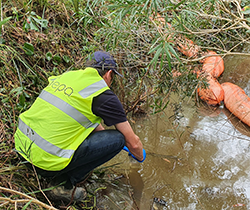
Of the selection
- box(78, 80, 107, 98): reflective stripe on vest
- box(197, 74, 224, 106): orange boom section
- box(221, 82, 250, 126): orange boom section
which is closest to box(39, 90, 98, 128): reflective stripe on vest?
box(78, 80, 107, 98): reflective stripe on vest


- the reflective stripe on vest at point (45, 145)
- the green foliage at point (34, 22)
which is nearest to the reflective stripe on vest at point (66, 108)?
the reflective stripe on vest at point (45, 145)

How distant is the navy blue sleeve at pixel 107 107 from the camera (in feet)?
4.37

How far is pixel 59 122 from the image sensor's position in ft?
4.27

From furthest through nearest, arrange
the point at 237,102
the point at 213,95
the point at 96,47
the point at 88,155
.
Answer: the point at 213,95, the point at 237,102, the point at 96,47, the point at 88,155

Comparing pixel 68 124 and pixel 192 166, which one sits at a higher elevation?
pixel 68 124

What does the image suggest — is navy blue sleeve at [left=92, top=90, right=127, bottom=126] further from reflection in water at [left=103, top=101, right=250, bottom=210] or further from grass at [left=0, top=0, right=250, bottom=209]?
reflection in water at [left=103, top=101, right=250, bottom=210]

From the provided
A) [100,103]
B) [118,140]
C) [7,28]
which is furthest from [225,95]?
[7,28]

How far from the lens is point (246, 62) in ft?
11.2

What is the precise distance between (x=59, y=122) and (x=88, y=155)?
341 mm

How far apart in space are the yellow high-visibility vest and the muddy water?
27.3 inches

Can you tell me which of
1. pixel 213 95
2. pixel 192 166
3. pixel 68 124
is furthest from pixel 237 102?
pixel 68 124

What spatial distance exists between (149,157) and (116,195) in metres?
0.56

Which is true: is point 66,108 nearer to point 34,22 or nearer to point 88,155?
point 88,155

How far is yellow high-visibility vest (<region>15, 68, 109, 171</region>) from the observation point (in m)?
1.30
